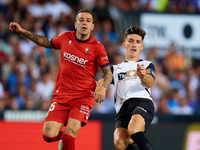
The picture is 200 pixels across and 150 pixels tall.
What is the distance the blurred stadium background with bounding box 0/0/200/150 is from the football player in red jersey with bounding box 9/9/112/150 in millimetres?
1833

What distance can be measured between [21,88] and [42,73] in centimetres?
82

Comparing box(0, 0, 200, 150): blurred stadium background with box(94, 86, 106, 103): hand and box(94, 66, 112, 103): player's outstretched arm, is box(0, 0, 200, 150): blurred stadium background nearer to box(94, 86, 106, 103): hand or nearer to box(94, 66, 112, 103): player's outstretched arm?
box(94, 66, 112, 103): player's outstretched arm

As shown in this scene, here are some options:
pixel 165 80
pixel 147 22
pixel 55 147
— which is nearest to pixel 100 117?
pixel 55 147

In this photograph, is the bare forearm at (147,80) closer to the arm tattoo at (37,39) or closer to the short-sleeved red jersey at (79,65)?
the short-sleeved red jersey at (79,65)

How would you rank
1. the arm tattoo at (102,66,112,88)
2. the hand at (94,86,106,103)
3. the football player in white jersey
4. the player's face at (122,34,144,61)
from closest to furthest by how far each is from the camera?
1. the hand at (94,86,106,103)
2. the football player in white jersey
3. the arm tattoo at (102,66,112,88)
4. the player's face at (122,34,144,61)

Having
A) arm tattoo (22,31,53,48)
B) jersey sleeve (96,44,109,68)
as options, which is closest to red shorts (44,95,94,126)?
jersey sleeve (96,44,109,68)

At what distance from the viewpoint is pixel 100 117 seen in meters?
7.73

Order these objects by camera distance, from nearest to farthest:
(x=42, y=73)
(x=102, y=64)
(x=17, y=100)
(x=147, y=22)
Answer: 1. (x=102, y=64)
2. (x=17, y=100)
3. (x=42, y=73)
4. (x=147, y=22)

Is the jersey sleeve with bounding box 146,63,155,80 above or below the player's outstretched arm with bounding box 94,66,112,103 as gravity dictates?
above

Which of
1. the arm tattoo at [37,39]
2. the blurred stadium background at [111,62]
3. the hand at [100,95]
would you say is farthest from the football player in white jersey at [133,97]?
the blurred stadium background at [111,62]

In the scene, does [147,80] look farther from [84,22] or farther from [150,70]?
[84,22]

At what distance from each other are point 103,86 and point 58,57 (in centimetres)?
507

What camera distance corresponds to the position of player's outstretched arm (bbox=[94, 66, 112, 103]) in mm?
Answer: 4879

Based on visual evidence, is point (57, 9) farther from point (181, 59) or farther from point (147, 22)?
point (181, 59)
